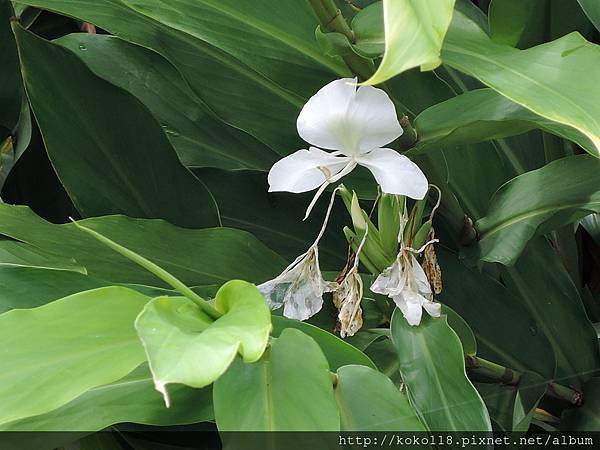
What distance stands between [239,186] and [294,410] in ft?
1.24

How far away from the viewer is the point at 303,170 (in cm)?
42

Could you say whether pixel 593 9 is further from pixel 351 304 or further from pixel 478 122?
pixel 351 304

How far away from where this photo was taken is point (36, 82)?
0.61 metres

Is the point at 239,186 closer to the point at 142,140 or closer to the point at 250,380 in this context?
the point at 142,140

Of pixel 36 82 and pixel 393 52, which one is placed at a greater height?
pixel 393 52

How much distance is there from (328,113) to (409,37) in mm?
115

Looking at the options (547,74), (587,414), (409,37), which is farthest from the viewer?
(587,414)

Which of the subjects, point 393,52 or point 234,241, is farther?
point 234,241

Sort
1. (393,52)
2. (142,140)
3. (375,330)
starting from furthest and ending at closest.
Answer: (142,140) → (375,330) → (393,52)

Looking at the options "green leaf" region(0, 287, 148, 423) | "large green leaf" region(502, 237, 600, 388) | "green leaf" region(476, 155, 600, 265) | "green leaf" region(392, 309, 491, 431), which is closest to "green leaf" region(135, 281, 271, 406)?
"green leaf" region(0, 287, 148, 423)

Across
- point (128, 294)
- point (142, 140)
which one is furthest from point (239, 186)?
point (128, 294)

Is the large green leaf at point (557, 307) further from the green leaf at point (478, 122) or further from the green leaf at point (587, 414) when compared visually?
the green leaf at point (478, 122)

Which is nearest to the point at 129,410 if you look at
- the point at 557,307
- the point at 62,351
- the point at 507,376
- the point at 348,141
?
the point at 62,351

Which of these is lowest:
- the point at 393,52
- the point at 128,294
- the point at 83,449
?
the point at 83,449
